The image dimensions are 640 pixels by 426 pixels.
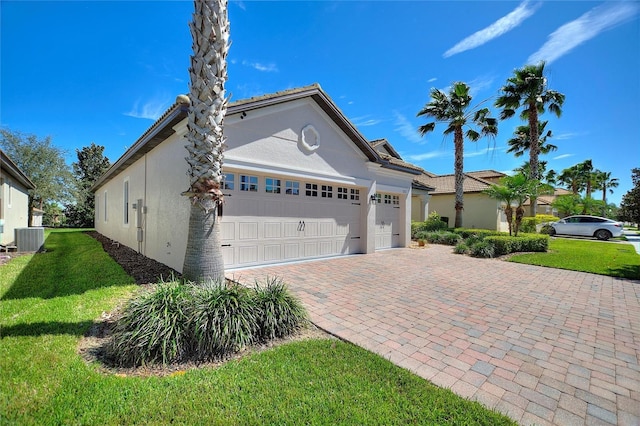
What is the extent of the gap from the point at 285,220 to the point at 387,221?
20.4 ft

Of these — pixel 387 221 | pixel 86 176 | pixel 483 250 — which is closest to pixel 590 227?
pixel 483 250

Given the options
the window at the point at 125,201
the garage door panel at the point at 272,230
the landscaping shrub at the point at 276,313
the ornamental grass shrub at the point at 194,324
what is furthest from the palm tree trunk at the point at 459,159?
the window at the point at 125,201

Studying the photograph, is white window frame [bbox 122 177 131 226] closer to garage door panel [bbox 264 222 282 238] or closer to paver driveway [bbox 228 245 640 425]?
garage door panel [bbox 264 222 282 238]

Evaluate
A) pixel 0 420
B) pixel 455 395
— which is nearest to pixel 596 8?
pixel 455 395

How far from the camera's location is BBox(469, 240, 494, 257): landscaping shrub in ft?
38.7

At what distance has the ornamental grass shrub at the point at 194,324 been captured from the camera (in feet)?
10.8

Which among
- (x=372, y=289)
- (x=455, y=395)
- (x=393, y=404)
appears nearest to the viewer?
(x=393, y=404)

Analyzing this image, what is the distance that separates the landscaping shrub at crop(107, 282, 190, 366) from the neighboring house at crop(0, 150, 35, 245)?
11048 mm

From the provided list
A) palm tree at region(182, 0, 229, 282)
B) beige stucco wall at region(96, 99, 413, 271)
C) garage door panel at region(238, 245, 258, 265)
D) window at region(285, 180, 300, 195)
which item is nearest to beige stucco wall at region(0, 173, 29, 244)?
beige stucco wall at region(96, 99, 413, 271)

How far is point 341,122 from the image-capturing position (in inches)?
392

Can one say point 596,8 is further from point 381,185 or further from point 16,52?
point 16,52

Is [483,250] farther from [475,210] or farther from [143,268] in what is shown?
[143,268]

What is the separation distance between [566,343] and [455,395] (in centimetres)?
266

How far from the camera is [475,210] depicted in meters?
22.5
